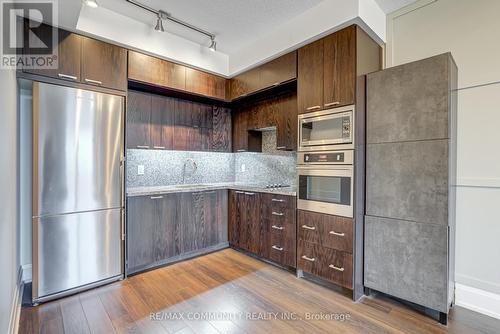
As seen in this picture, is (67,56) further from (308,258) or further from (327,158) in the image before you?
(308,258)

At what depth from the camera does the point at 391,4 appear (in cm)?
252

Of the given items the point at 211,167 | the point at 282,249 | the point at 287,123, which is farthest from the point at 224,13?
the point at 282,249

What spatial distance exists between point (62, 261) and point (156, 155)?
5.46 feet

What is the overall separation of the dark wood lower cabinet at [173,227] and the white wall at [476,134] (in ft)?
9.10

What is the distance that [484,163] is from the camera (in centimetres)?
217

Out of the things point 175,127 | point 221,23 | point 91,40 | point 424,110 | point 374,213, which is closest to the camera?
point 424,110

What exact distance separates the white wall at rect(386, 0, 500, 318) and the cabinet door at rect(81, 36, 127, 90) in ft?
10.7

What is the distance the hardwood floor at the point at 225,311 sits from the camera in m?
1.93

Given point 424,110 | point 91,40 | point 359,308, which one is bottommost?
point 359,308

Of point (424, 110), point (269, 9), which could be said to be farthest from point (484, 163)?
point (269, 9)

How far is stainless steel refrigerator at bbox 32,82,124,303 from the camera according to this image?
2.24 metres

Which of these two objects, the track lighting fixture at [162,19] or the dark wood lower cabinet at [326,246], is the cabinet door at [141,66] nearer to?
the track lighting fixture at [162,19]

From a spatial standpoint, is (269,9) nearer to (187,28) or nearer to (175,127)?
(187,28)

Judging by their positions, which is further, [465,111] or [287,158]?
[287,158]
